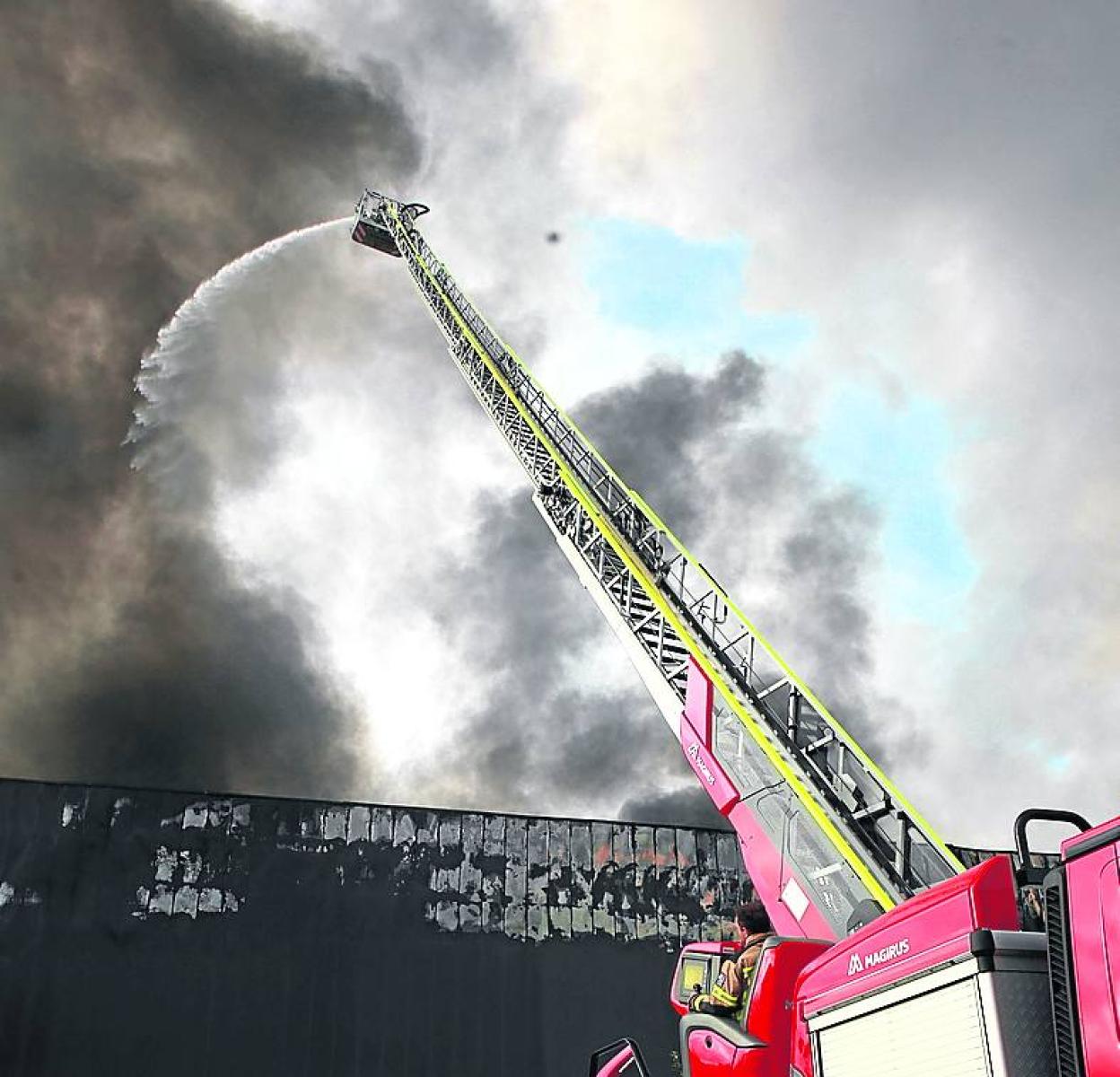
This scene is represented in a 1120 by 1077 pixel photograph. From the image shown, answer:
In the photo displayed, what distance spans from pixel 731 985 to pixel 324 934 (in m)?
10.9

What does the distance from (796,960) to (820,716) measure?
7.68ft

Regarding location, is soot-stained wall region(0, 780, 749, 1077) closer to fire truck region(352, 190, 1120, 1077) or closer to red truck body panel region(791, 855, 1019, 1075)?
fire truck region(352, 190, 1120, 1077)

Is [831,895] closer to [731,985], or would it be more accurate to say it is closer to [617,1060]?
[731,985]

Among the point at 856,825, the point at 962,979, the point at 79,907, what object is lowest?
the point at 962,979

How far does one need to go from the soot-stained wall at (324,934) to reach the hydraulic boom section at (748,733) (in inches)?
274

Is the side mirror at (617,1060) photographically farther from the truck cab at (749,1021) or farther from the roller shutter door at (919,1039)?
the roller shutter door at (919,1039)

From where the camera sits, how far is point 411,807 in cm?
1684

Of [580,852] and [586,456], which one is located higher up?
[586,456]

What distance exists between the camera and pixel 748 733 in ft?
27.0

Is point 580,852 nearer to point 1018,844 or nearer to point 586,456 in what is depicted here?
point 586,456

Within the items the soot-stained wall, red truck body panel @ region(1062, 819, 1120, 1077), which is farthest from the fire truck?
the soot-stained wall

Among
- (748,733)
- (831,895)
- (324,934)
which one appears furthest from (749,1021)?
(324,934)

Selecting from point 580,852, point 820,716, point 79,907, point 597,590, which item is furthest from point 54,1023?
point 820,716

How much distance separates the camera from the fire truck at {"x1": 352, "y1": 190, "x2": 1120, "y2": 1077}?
412 cm
